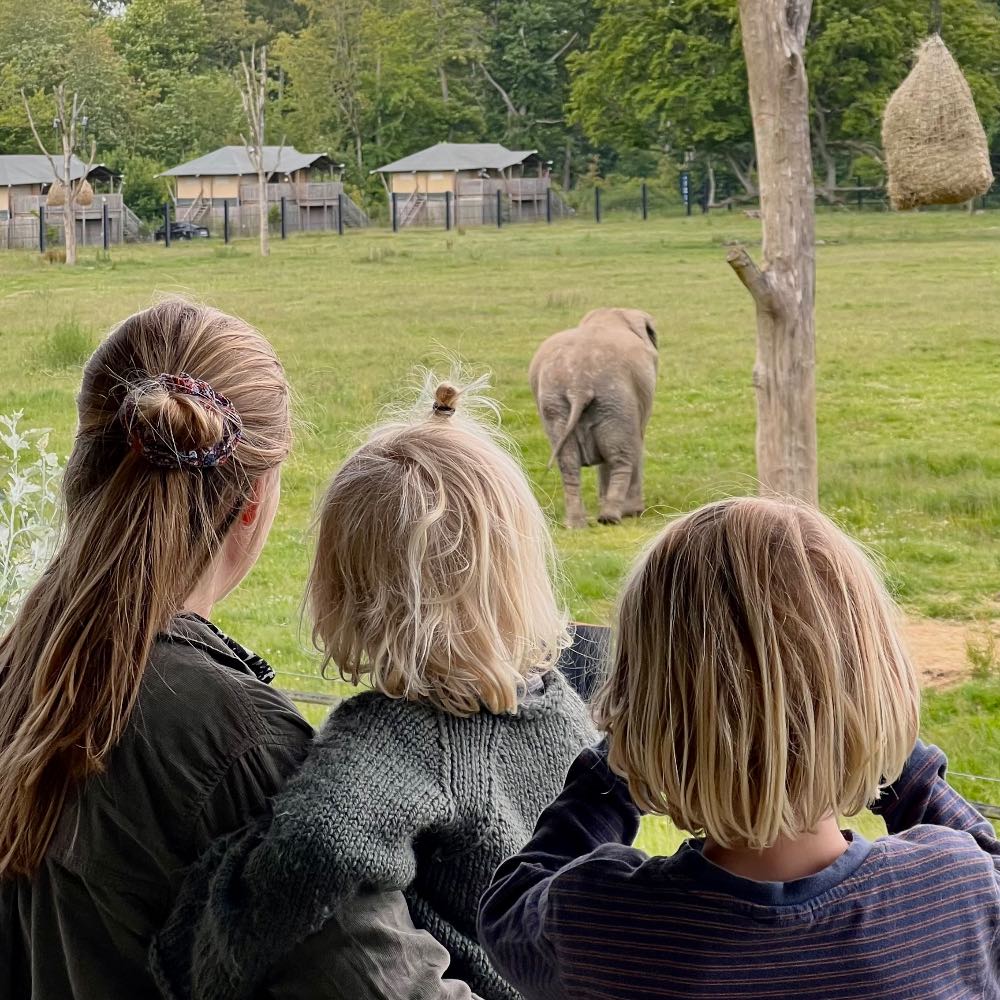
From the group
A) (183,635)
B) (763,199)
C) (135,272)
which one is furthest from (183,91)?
(183,635)

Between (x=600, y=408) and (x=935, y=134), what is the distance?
1.49 meters

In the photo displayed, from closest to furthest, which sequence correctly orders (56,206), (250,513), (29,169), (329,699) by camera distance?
(250,513)
(329,699)
(29,169)
(56,206)

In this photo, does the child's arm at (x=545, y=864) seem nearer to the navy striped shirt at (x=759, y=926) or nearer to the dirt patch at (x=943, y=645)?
the navy striped shirt at (x=759, y=926)

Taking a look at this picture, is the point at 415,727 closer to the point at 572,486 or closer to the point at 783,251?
the point at 783,251

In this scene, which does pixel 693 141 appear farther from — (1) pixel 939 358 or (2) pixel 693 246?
(1) pixel 939 358

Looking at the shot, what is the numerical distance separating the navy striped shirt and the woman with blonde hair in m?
0.11

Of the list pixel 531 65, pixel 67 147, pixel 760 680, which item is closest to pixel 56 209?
pixel 67 147

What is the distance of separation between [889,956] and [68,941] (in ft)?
1.60

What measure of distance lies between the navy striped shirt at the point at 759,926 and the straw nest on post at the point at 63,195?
446 centimetres

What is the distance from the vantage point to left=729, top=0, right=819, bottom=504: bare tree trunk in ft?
12.5

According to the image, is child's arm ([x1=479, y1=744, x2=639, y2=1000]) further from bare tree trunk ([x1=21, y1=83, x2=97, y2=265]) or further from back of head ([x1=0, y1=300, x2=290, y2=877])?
bare tree trunk ([x1=21, y1=83, x2=97, y2=265])

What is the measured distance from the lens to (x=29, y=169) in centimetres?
495

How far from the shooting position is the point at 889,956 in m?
0.80

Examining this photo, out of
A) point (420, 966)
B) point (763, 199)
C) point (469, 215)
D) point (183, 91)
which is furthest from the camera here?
point (469, 215)
